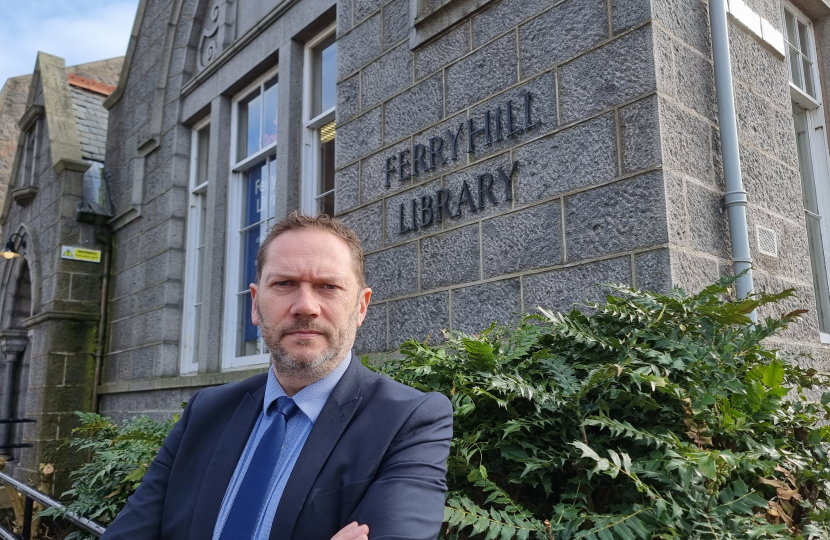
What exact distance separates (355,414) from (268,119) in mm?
5413

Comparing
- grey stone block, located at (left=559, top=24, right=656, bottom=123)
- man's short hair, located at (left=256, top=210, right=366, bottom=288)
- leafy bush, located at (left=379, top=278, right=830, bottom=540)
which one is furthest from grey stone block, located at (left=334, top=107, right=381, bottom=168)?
man's short hair, located at (left=256, top=210, right=366, bottom=288)

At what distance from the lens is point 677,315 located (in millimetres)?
2510

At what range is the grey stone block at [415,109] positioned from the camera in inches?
171

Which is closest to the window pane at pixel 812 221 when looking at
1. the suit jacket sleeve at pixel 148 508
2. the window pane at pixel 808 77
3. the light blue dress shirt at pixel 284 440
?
the window pane at pixel 808 77

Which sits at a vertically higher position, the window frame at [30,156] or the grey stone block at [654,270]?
the window frame at [30,156]

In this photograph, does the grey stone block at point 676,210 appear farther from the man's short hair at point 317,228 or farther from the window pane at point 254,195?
the window pane at point 254,195

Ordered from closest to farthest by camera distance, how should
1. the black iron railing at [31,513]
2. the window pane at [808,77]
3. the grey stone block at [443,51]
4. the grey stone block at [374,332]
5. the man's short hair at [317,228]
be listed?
the man's short hair at [317,228], the black iron railing at [31,513], the grey stone block at [443,51], the grey stone block at [374,332], the window pane at [808,77]

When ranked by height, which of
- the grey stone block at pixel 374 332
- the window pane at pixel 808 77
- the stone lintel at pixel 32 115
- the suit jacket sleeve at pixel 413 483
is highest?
the stone lintel at pixel 32 115

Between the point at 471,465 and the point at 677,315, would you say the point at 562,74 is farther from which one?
the point at 471,465

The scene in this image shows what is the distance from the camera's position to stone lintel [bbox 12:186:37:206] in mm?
10117

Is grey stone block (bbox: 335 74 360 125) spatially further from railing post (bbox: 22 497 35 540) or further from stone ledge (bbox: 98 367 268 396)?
railing post (bbox: 22 497 35 540)

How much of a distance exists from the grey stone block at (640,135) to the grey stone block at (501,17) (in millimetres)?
936

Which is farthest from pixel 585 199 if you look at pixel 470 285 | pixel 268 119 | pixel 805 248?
pixel 268 119

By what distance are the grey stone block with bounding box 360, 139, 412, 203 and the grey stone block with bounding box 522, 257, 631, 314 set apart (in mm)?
1290
